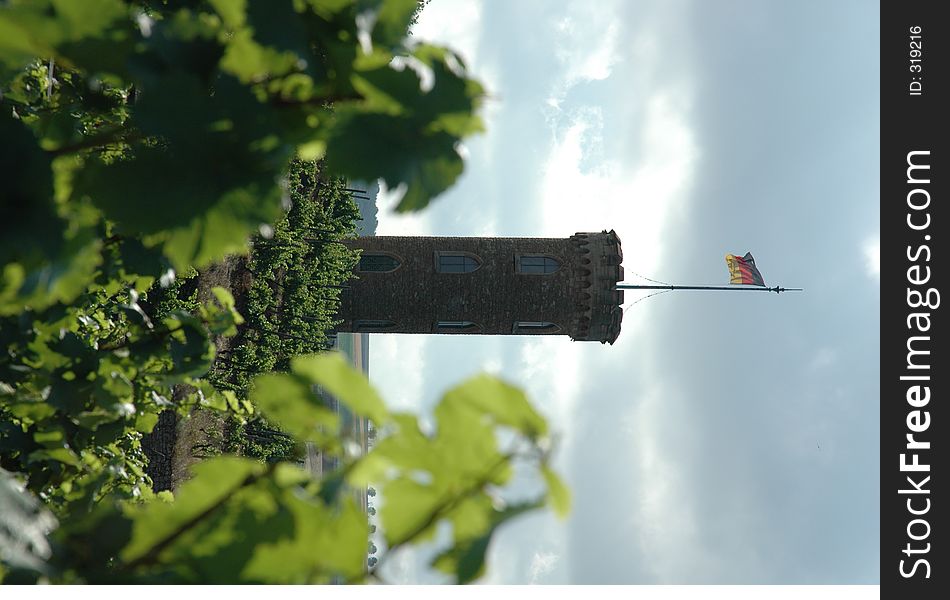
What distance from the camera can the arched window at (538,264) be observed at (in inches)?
626

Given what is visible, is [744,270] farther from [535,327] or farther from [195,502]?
[195,502]

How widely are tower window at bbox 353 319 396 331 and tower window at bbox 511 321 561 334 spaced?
3170 millimetres

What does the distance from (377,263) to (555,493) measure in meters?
16.1

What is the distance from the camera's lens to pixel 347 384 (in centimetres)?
76

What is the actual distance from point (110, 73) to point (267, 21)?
309 millimetres

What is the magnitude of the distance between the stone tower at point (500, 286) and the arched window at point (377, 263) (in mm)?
31

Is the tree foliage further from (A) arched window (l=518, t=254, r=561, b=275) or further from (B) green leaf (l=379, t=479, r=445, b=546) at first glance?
(A) arched window (l=518, t=254, r=561, b=275)

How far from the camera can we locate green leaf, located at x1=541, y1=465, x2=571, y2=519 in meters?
0.77

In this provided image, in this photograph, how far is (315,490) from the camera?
0.82m

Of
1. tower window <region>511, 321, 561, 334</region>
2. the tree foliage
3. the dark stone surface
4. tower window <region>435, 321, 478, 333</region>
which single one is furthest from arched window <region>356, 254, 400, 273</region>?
the tree foliage

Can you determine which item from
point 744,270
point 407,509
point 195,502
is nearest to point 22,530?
point 195,502

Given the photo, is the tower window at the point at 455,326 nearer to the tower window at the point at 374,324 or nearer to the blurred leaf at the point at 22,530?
the tower window at the point at 374,324

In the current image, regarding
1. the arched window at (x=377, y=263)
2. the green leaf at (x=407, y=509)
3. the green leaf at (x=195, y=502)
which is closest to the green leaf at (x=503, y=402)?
the green leaf at (x=407, y=509)
